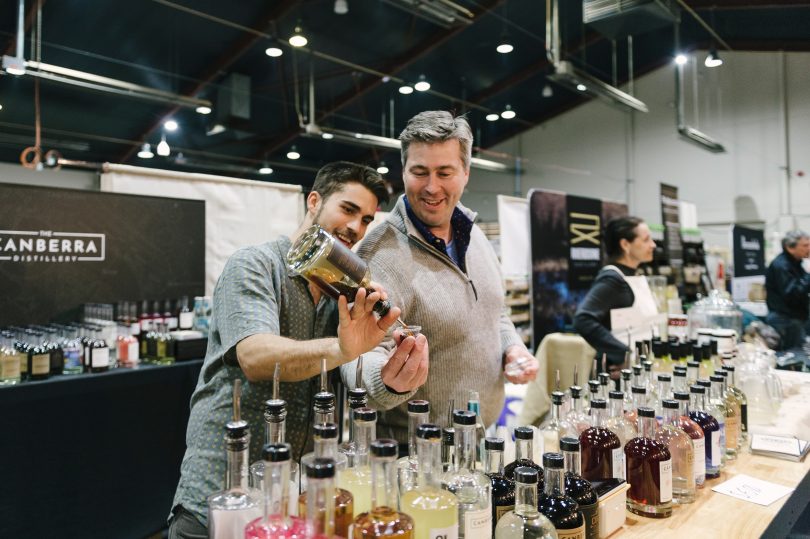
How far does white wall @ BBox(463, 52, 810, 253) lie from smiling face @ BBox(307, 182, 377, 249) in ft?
33.4

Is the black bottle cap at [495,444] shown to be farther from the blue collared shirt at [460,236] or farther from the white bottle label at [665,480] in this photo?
the blue collared shirt at [460,236]

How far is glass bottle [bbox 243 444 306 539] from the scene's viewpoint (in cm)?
71

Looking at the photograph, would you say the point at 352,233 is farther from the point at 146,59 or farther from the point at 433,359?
the point at 146,59

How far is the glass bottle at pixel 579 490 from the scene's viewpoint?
1.02 meters

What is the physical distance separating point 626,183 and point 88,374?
36.7 feet

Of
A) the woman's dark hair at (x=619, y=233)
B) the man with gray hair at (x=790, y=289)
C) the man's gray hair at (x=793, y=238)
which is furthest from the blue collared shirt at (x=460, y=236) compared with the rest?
the man's gray hair at (x=793, y=238)

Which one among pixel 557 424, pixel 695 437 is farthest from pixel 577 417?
pixel 695 437

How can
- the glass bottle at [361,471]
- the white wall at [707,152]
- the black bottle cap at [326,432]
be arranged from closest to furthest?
the black bottle cap at [326,432], the glass bottle at [361,471], the white wall at [707,152]

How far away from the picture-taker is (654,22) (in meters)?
5.15

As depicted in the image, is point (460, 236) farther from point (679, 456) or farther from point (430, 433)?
point (430, 433)

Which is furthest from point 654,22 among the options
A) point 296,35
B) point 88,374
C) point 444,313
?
point 88,374

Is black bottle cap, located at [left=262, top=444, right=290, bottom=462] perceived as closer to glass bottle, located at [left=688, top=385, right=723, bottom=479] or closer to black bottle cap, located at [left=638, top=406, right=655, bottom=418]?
black bottle cap, located at [left=638, top=406, right=655, bottom=418]

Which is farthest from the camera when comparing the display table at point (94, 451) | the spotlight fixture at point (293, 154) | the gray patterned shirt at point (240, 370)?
the spotlight fixture at point (293, 154)

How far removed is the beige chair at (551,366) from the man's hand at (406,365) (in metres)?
2.72
